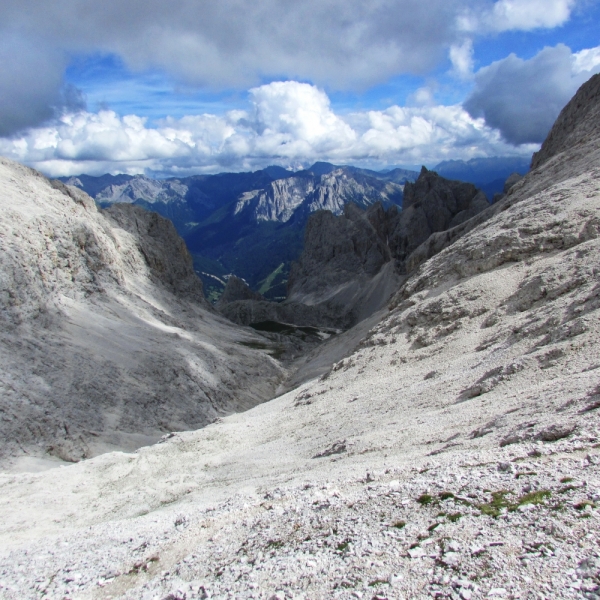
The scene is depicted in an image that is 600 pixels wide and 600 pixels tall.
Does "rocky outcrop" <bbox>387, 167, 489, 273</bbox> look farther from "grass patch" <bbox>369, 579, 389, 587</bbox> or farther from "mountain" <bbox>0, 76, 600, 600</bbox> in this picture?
"grass patch" <bbox>369, 579, 389, 587</bbox>

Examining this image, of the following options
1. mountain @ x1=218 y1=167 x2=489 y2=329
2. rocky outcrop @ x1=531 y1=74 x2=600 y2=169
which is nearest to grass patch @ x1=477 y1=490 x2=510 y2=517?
rocky outcrop @ x1=531 y1=74 x2=600 y2=169

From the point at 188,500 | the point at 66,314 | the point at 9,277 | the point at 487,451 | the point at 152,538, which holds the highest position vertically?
the point at 9,277

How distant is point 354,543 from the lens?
873 centimetres

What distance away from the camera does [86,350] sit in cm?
3634

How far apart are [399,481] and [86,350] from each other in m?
31.7

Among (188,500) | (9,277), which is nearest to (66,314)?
(9,277)

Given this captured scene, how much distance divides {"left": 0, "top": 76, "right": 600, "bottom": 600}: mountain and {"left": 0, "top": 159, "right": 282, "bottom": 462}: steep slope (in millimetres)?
7456

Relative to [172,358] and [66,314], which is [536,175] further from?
[66,314]

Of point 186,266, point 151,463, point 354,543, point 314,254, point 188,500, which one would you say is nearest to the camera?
point 354,543

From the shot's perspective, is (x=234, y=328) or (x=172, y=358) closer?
(x=172, y=358)

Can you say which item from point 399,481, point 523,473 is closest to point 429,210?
point 399,481

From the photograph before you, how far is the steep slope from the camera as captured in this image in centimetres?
2916

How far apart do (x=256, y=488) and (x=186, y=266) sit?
225ft

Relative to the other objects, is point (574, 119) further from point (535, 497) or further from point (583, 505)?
point (583, 505)
